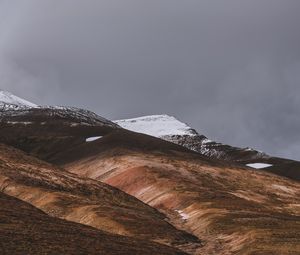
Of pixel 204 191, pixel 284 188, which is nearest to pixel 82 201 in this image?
pixel 204 191

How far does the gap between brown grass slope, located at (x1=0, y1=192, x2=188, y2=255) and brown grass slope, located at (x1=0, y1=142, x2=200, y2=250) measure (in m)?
13.3

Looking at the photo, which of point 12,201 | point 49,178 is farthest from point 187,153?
point 12,201

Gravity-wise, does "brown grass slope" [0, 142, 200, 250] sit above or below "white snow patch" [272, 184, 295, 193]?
below

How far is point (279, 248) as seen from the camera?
62.9 meters

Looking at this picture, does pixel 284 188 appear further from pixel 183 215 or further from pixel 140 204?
pixel 183 215

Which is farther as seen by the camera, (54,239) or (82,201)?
(82,201)

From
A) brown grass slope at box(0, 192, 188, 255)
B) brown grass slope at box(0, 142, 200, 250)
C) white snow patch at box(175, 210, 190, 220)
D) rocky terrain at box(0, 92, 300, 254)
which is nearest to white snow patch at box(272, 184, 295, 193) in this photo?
rocky terrain at box(0, 92, 300, 254)

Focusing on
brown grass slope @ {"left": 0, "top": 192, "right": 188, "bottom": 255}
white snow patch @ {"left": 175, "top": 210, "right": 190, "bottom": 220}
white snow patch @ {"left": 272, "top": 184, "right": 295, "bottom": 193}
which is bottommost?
brown grass slope @ {"left": 0, "top": 192, "right": 188, "bottom": 255}

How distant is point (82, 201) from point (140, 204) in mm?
17597

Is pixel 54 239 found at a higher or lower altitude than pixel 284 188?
lower

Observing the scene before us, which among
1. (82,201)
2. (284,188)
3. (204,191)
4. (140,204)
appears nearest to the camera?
(82,201)

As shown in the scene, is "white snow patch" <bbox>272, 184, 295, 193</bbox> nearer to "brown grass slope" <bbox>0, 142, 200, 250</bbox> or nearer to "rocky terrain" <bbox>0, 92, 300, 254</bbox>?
"rocky terrain" <bbox>0, 92, 300, 254</bbox>

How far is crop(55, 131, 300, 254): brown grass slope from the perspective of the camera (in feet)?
236

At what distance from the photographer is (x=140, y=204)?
109938 millimetres
